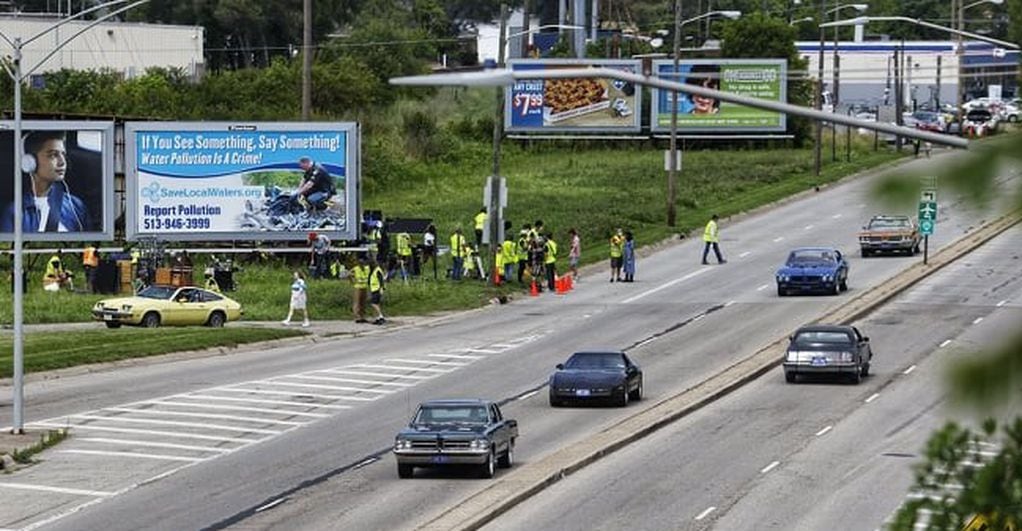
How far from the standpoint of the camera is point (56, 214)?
57.8 meters

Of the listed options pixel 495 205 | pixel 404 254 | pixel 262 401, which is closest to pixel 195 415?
pixel 262 401

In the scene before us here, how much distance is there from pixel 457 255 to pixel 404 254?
63.1 inches

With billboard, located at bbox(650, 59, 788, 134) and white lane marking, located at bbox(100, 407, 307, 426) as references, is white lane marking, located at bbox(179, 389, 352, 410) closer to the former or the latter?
white lane marking, located at bbox(100, 407, 307, 426)

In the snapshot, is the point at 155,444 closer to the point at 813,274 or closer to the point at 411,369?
the point at 411,369

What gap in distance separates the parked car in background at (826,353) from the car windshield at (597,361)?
4468 mm

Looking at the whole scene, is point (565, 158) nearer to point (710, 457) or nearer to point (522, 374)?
point (522, 374)

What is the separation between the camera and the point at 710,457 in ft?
104

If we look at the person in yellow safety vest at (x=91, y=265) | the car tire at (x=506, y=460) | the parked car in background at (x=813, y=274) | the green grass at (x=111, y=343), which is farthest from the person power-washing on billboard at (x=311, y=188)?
the car tire at (x=506, y=460)

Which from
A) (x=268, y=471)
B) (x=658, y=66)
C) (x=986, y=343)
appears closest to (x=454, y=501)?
(x=268, y=471)

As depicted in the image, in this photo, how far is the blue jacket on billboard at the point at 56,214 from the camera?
57406mm

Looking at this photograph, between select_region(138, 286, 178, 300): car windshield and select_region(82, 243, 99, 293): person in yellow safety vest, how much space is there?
14.4 ft

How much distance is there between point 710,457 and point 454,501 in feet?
19.2

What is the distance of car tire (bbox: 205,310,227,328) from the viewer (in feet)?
164

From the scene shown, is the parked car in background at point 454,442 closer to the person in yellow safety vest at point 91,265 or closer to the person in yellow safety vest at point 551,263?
the person in yellow safety vest at point 91,265
